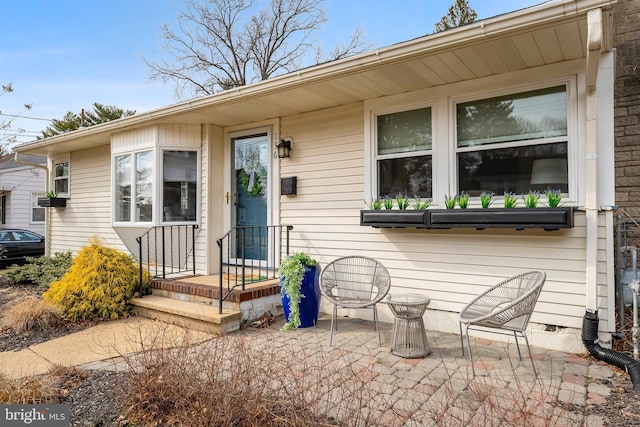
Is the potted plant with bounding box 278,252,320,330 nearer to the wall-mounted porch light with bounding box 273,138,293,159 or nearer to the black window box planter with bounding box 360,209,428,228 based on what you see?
the black window box planter with bounding box 360,209,428,228

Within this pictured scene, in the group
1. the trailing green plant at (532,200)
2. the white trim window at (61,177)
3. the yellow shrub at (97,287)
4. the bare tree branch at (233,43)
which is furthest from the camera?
the bare tree branch at (233,43)

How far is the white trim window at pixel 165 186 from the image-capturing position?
18.8ft

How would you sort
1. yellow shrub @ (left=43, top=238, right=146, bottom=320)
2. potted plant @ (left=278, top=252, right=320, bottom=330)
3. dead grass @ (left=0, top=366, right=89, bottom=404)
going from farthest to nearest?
yellow shrub @ (left=43, top=238, right=146, bottom=320)
potted plant @ (left=278, top=252, right=320, bottom=330)
dead grass @ (left=0, top=366, right=89, bottom=404)

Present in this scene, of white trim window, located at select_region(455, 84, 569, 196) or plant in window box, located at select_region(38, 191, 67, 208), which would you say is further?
plant in window box, located at select_region(38, 191, 67, 208)

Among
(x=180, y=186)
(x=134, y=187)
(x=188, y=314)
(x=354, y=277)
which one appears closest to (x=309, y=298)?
(x=354, y=277)

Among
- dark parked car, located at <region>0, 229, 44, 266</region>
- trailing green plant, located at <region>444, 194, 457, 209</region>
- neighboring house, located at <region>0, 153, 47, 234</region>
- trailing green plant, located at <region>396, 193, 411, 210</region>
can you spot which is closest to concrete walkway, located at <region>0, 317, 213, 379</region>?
trailing green plant, located at <region>396, 193, 411, 210</region>

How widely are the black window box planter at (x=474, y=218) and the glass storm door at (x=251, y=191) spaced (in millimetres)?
1821

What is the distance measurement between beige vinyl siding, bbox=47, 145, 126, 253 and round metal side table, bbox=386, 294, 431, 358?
5.65 meters

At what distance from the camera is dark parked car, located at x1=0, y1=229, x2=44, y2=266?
10.1 metres

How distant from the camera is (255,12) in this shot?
15320 mm

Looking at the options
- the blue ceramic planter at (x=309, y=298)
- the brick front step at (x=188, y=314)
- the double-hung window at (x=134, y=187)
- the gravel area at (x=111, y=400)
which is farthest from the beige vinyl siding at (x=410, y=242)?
the double-hung window at (x=134, y=187)

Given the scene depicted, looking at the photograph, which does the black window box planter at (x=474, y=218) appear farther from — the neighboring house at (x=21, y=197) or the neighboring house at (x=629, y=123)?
the neighboring house at (x=21, y=197)

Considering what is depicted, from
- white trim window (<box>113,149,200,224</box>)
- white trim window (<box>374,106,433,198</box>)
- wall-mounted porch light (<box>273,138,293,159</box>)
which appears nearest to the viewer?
white trim window (<box>374,106,433,198</box>)

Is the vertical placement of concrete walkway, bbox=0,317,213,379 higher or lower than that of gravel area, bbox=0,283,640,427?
lower
